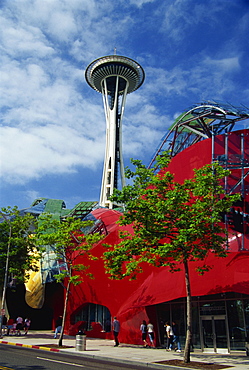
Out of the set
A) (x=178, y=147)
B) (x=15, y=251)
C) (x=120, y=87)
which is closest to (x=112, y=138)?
(x=120, y=87)

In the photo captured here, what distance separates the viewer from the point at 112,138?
330ft

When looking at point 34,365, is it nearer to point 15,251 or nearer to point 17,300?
point 15,251

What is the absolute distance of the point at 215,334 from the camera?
20.4 metres

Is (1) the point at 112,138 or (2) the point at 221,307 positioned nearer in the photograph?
(2) the point at 221,307

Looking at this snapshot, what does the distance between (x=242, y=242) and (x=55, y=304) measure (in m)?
24.5

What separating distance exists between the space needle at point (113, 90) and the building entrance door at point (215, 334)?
74089 millimetres

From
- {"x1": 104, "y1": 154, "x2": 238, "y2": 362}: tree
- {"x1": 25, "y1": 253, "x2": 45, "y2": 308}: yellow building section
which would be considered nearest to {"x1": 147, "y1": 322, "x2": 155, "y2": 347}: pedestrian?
{"x1": 104, "y1": 154, "x2": 238, "y2": 362}: tree

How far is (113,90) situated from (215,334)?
96216 millimetres

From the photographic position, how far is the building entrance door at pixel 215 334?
20062 millimetres

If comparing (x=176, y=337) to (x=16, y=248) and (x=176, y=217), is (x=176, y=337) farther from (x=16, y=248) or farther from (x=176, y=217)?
(x=16, y=248)

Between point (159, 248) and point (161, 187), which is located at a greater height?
point (161, 187)

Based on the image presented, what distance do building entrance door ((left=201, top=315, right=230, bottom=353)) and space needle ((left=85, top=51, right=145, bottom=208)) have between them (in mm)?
74089

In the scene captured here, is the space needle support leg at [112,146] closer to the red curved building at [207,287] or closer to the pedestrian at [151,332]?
the red curved building at [207,287]

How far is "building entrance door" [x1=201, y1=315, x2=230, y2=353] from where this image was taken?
2006 centimetres
